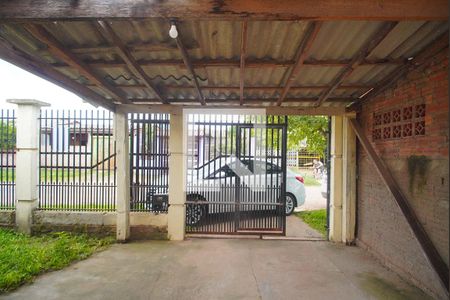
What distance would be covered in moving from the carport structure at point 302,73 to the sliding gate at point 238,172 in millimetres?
391

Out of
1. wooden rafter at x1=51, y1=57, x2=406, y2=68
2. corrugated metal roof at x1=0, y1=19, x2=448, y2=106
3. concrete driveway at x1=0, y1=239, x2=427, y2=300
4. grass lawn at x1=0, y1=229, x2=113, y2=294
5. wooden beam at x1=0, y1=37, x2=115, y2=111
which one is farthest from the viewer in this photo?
grass lawn at x1=0, y1=229, x2=113, y2=294

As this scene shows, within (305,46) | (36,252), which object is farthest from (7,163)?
(305,46)

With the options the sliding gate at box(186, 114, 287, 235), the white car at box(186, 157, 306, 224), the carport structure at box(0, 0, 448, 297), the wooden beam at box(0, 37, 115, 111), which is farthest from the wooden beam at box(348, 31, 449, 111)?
the wooden beam at box(0, 37, 115, 111)

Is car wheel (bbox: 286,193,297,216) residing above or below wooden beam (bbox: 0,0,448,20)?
below

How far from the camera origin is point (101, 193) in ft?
20.1

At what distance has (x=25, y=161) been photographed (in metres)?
5.90

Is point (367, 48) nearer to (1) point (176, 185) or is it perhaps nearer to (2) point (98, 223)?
(1) point (176, 185)

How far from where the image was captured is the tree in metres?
8.04

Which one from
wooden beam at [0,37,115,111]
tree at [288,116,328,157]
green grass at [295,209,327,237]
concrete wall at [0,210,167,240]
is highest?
wooden beam at [0,37,115,111]

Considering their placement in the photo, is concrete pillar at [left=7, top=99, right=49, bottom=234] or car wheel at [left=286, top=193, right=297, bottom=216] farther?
car wheel at [left=286, top=193, right=297, bottom=216]

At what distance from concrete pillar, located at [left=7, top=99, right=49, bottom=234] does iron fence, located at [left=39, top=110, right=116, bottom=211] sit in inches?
8.8

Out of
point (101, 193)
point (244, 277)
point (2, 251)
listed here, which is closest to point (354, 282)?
point (244, 277)

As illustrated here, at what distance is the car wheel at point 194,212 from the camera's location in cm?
623

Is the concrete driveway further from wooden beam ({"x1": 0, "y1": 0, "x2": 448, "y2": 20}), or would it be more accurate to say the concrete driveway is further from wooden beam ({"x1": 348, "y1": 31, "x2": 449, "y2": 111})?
wooden beam ({"x1": 0, "y1": 0, "x2": 448, "y2": 20})
